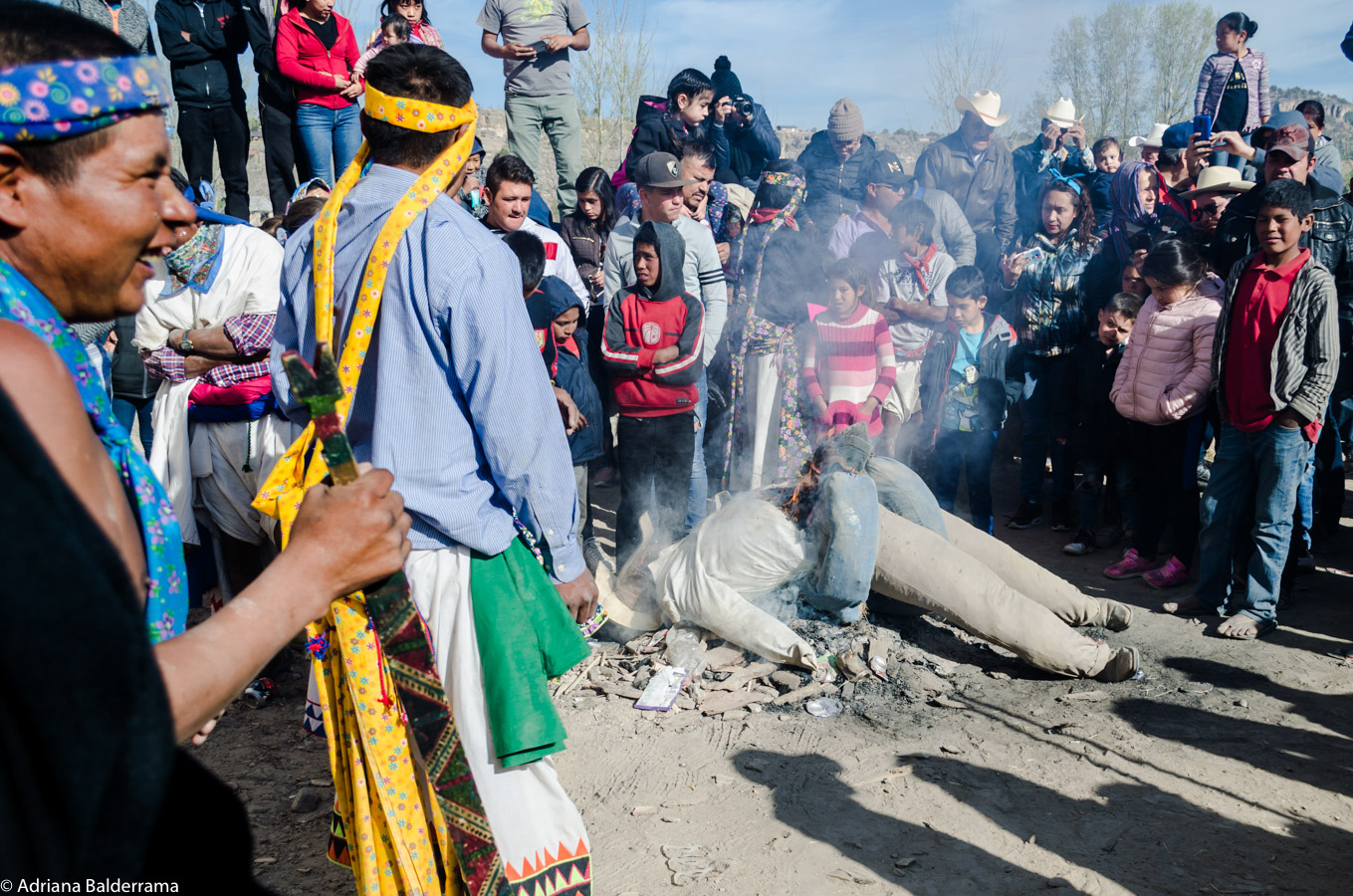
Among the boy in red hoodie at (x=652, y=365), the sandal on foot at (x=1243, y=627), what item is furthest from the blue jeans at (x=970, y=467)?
the boy in red hoodie at (x=652, y=365)

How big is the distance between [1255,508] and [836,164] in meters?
4.64

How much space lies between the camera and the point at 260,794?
3434 mm

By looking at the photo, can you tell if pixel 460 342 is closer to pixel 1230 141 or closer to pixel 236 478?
pixel 236 478

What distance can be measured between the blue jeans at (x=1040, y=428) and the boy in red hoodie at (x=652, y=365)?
2.47 m

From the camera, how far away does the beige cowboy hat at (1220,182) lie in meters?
6.26

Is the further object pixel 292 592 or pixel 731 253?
pixel 731 253

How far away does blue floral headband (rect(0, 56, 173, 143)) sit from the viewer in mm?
979

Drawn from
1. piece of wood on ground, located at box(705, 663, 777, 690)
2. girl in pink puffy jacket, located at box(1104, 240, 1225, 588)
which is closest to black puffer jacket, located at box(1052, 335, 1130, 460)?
girl in pink puffy jacket, located at box(1104, 240, 1225, 588)

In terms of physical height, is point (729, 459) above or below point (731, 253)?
below

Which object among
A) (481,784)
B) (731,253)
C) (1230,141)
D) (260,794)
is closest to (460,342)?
(481,784)

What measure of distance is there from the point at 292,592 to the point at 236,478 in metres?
3.10

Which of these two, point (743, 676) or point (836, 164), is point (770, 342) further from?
point (743, 676)

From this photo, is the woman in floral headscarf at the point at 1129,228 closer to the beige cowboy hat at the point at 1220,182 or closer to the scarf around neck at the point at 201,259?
the beige cowboy hat at the point at 1220,182

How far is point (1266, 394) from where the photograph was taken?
4441 millimetres
